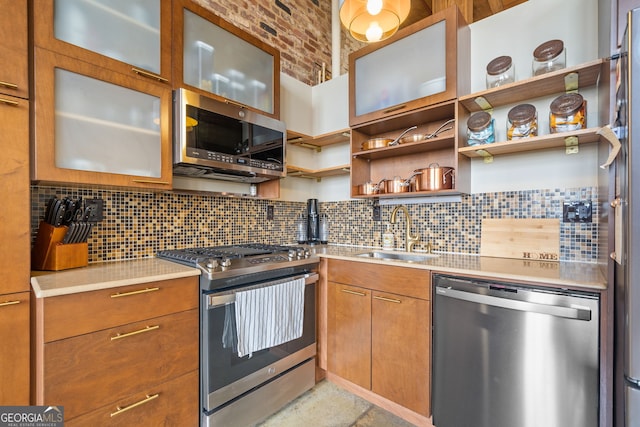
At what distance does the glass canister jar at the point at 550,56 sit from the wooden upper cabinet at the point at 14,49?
2.41m

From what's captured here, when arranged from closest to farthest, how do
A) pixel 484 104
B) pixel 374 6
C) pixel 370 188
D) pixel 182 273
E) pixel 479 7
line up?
pixel 374 6
pixel 182 273
pixel 484 104
pixel 370 188
pixel 479 7

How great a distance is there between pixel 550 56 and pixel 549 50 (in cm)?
3

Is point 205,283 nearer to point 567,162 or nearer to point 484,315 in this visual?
point 484,315

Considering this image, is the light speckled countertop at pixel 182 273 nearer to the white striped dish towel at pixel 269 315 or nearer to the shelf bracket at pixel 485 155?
the white striped dish towel at pixel 269 315

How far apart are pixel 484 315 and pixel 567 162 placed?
3.44 feet

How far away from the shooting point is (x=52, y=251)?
141 centimetres

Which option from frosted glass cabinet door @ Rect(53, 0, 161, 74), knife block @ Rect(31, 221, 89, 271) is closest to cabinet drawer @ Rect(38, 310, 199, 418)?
knife block @ Rect(31, 221, 89, 271)

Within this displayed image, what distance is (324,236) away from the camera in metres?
2.85

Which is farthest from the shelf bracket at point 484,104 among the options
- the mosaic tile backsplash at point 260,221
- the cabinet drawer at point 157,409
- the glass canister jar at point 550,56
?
the cabinet drawer at point 157,409

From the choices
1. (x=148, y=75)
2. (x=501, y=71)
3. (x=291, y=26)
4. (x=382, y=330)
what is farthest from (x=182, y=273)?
(x=291, y=26)

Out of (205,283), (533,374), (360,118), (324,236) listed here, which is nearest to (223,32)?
(360,118)

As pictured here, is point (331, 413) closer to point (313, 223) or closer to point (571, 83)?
point (313, 223)

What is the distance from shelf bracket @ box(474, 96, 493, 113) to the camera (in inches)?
71.1

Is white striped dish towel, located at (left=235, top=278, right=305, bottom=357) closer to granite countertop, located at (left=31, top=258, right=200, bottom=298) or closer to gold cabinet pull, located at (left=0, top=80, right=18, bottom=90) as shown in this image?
granite countertop, located at (left=31, top=258, right=200, bottom=298)
